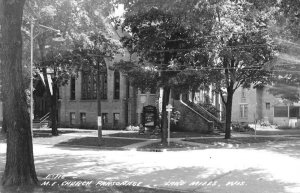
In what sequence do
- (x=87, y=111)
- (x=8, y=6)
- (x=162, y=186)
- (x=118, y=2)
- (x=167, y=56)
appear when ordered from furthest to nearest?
(x=87, y=111) → (x=167, y=56) → (x=118, y=2) → (x=162, y=186) → (x=8, y=6)

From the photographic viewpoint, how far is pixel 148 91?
91.6ft

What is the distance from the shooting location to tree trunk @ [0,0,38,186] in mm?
10250

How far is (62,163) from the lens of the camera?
56.0ft

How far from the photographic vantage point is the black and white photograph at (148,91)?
10602 millimetres

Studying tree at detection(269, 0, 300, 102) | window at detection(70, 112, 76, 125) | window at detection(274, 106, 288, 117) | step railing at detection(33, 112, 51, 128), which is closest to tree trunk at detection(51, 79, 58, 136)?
window at detection(70, 112, 76, 125)

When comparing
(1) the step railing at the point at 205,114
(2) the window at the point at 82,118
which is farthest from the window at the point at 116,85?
(1) the step railing at the point at 205,114

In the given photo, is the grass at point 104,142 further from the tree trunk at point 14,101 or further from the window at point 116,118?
the tree trunk at point 14,101

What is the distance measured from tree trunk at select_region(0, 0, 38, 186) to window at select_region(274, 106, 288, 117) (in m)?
50.5

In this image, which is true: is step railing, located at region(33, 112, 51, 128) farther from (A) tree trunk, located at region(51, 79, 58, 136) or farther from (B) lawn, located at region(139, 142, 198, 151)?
(B) lawn, located at region(139, 142, 198, 151)

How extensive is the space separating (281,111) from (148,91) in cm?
3414

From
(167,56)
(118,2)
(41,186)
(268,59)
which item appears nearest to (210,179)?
(41,186)

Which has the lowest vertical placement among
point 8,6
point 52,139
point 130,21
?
point 52,139

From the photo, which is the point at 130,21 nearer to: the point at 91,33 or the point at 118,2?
the point at 91,33

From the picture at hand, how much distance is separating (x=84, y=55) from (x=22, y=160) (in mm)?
21757
